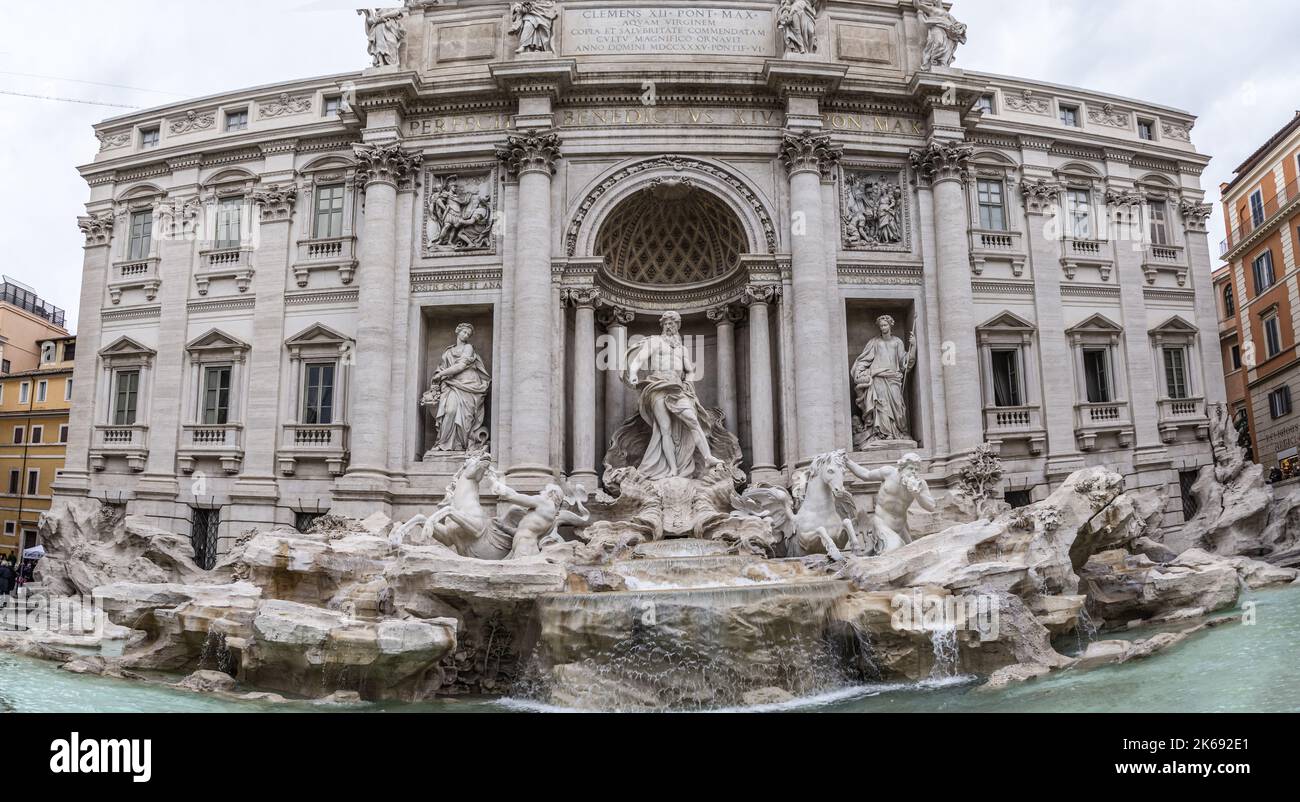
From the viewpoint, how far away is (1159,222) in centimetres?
2375

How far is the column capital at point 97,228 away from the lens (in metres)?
23.9

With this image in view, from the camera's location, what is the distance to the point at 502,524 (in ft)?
56.7

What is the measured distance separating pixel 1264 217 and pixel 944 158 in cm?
1430

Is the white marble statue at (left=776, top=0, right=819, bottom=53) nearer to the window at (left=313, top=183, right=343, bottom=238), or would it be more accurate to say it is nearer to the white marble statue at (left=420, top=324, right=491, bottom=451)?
the white marble statue at (left=420, top=324, right=491, bottom=451)

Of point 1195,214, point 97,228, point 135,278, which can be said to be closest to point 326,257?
point 135,278

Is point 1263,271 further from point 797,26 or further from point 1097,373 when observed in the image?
point 797,26

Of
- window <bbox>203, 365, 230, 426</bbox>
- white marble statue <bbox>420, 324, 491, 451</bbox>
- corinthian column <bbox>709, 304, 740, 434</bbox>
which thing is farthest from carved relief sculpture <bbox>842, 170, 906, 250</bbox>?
window <bbox>203, 365, 230, 426</bbox>

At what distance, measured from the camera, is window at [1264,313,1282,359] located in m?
27.1

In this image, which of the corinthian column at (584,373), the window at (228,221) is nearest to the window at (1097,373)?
the corinthian column at (584,373)

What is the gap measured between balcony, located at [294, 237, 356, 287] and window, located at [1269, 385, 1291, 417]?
28.1 m

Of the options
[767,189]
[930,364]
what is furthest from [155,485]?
[930,364]

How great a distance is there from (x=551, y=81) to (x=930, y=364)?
11352mm

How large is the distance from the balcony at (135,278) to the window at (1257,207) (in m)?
33.7

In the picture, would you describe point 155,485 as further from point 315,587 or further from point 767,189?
point 767,189
